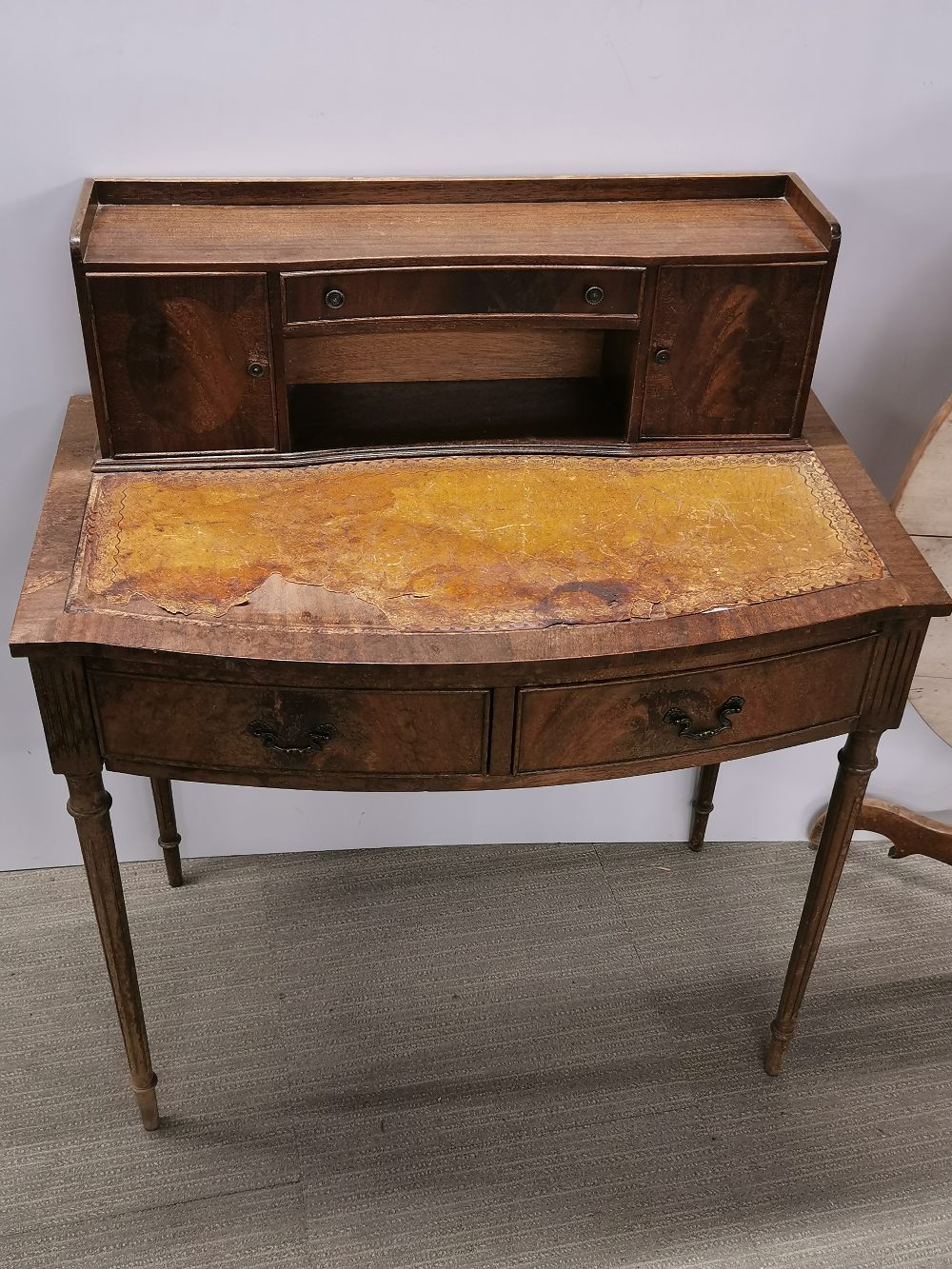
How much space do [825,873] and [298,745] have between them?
0.86 metres

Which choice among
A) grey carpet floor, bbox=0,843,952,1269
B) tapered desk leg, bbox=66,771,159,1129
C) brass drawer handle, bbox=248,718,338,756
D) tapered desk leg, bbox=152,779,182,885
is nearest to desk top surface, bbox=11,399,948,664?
brass drawer handle, bbox=248,718,338,756

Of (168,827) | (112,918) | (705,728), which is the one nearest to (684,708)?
(705,728)

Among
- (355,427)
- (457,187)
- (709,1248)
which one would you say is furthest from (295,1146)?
(457,187)

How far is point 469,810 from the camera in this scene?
2.59 m

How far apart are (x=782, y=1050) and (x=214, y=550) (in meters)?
1.29

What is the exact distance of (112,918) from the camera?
1802 millimetres

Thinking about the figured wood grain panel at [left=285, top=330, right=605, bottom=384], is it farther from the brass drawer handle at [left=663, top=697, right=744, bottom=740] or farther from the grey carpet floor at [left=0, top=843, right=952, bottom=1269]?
the grey carpet floor at [left=0, top=843, right=952, bottom=1269]

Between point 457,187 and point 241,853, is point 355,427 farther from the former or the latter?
point 241,853

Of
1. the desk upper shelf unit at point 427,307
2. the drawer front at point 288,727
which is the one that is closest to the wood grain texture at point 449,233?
the desk upper shelf unit at point 427,307

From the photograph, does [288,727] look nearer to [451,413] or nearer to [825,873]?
[451,413]

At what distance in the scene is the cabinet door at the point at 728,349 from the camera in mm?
1737

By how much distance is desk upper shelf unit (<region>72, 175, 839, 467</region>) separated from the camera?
168 centimetres

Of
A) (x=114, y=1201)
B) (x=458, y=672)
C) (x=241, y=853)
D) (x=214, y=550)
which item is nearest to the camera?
(x=458, y=672)

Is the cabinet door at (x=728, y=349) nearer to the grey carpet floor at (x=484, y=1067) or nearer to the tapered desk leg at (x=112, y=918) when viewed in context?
the tapered desk leg at (x=112, y=918)
